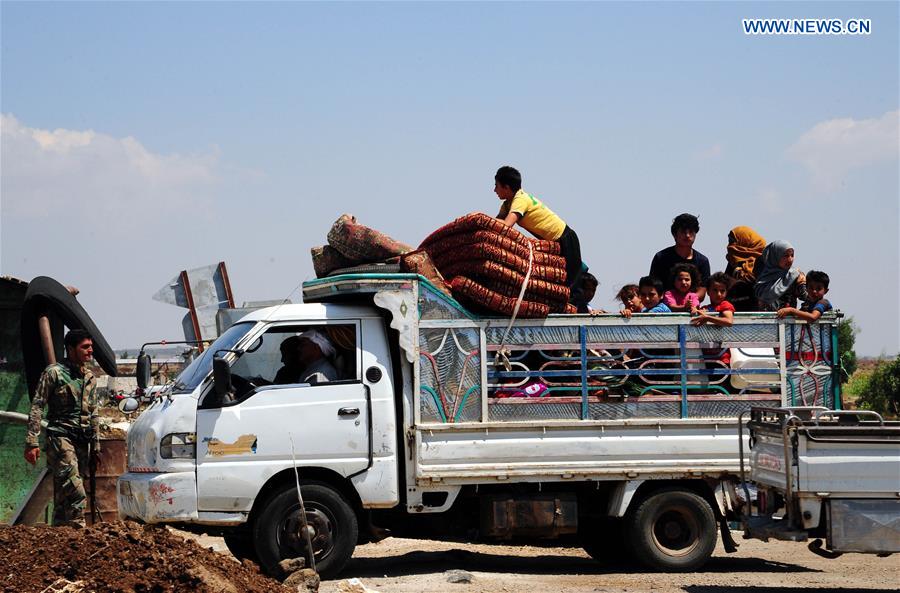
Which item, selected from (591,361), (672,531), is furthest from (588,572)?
(591,361)

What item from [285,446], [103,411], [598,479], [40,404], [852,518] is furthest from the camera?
[103,411]

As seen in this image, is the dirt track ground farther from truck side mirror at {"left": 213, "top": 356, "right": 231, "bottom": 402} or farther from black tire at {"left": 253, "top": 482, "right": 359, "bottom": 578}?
truck side mirror at {"left": 213, "top": 356, "right": 231, "bottom": 402}

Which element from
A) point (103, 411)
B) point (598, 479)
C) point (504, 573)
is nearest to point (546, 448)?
point (598, 479)

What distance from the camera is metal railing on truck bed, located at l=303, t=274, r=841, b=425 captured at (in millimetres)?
8977

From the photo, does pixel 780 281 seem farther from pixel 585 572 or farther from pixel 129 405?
pixel 129 405

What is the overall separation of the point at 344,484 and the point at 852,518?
12.8 feet

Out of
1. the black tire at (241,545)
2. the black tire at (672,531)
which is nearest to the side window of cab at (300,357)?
the black tire at (241,545)

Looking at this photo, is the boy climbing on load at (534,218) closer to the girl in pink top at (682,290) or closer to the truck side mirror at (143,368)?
the girl in pink top at (682,290)

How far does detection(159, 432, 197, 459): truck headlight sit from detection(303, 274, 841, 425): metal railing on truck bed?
1.70 metres

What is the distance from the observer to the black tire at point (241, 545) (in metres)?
8.84

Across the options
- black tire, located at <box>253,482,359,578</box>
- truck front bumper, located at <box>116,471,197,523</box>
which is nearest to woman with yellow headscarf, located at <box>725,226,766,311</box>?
black tire, located at <box>253,482,359,578</box>

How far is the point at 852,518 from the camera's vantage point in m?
7.83

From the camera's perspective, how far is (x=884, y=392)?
124ft

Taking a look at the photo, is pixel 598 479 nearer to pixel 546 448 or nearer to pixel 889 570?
pixel 546 448
